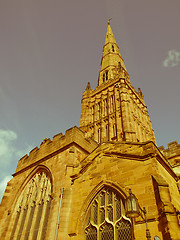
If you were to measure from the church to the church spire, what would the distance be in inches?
1263

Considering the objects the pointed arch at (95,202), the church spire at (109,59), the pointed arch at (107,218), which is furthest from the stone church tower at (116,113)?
the pointed arch at (107,218)

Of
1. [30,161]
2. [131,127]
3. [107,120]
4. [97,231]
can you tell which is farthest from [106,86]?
[97,231]

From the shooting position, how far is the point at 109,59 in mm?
49688

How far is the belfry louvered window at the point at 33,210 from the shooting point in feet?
32.2

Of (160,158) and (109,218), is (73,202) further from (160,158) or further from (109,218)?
(160,158)

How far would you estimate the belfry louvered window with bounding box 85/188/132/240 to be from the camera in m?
7.12

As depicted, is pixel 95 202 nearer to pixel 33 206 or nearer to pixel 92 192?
pixel 92 192

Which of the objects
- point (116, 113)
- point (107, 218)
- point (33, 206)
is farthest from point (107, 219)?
point (116, 113)

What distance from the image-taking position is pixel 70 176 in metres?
10.0

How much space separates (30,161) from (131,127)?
58.1 feet

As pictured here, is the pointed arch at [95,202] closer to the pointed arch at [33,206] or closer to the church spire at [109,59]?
the pointed arch at [33,206]

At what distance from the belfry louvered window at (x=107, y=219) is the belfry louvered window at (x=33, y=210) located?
276cm

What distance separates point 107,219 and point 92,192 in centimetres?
135

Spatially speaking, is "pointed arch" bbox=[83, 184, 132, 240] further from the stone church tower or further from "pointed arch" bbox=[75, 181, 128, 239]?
the stone church tower
